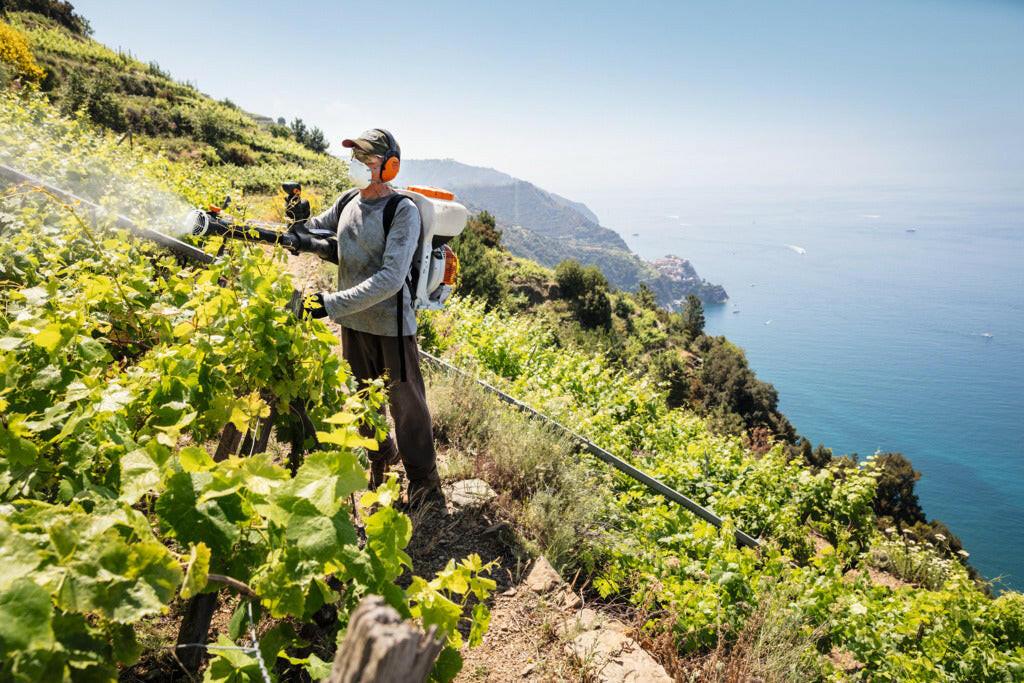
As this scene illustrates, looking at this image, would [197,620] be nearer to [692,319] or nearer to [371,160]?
[371,160]

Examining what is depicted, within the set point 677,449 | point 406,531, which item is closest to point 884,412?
point 677,449

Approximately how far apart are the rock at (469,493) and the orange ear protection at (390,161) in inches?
86.5

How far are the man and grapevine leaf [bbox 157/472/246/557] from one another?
154 cm

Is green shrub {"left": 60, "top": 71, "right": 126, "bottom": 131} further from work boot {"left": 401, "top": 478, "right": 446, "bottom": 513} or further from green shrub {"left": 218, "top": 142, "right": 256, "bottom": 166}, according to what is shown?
work boot {"left": 401, "top": 478, "right": 446, "bottom": 513}

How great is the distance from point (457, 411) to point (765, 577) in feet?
8.92

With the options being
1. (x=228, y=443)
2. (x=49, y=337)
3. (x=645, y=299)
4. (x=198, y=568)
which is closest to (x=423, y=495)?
(x=228, y=443)

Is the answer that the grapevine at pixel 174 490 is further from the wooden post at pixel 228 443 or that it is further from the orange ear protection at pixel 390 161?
the orange ear protection at pixel 390 161

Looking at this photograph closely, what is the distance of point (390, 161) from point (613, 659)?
9.65ft

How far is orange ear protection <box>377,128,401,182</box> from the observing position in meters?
2.92

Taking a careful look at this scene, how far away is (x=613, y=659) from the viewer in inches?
101

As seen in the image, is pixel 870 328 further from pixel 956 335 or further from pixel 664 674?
pixel 664 674

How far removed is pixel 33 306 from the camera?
208 cm

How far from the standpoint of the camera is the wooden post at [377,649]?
779 mm

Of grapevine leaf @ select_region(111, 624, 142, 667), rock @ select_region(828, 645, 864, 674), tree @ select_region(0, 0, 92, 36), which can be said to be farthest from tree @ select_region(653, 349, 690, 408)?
tree @ select_region(0, 0, 92, 36)
